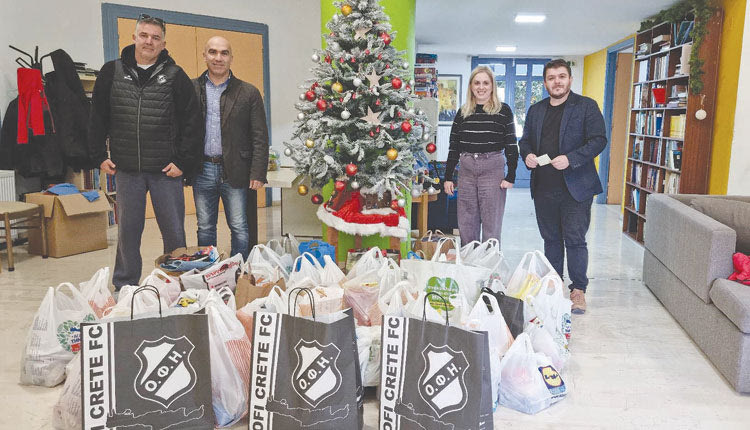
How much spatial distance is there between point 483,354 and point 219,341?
3.09ft

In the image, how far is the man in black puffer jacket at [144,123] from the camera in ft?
10.6

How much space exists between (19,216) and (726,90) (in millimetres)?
5751

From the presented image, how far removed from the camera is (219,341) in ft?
6.97

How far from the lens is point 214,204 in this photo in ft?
11.9

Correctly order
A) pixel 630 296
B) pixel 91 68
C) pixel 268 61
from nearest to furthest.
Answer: pixel 630 296
pixel 91 68
pixel 268 61

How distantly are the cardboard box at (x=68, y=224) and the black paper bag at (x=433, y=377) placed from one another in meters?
3.72

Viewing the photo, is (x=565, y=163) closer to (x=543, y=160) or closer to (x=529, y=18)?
(x=543, y=160)

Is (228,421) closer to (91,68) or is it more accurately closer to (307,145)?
(307,145)

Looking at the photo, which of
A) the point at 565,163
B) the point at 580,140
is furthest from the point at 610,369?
the point at 580,140

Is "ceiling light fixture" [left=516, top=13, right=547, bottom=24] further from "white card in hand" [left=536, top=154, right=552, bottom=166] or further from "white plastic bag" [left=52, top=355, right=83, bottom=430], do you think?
"white plastic bag" [left=52, top=355, right=83, bottom=430]

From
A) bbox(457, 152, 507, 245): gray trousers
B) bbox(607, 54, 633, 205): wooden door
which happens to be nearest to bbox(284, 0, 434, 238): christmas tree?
bbox(457, 152, 507, 245): gray trousers

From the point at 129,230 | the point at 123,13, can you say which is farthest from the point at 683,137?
the point at 123,13

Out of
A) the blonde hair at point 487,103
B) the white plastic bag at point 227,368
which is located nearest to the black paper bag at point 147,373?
the white plastic bag at point 227,368

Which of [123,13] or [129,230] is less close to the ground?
[123,13]
